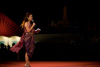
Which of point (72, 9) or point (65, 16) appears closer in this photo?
point (72, 9)

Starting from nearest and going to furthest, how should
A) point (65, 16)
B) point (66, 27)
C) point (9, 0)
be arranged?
point (9, 0), point (66, 27), point (65, 16)

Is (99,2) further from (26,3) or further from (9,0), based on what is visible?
(9,0)

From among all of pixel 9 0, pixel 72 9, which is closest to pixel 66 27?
pixel 72 9

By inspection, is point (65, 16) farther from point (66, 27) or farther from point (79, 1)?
point (79, 1)

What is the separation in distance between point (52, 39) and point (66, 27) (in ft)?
11.3

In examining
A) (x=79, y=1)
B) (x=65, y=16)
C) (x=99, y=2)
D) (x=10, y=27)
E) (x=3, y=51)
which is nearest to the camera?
(x=3, y=51)

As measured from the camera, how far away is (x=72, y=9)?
25953mm

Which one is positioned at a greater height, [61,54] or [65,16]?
[65,16]

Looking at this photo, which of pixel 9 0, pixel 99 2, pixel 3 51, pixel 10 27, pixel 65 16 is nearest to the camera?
pixel 3 51

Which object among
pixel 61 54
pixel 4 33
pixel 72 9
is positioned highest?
pixel 72 9

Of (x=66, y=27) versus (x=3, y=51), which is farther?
(x=66, y=27)

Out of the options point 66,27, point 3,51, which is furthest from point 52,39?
point 3,51

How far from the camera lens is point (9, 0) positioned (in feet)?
62.5

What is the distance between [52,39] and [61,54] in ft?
27.9
